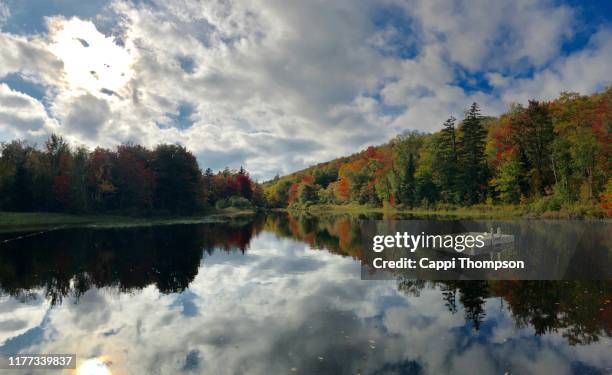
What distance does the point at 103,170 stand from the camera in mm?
71750

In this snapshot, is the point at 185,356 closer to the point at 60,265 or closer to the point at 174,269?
the point at 174,269

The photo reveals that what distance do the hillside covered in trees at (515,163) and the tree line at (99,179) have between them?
166 feet

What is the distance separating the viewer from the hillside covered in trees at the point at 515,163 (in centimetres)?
4916

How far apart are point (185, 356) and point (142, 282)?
9760 mm

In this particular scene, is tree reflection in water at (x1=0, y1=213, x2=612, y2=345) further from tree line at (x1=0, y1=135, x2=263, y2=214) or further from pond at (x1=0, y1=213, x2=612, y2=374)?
tree line at (x1=0, y1=135, x2=263, y2=214)

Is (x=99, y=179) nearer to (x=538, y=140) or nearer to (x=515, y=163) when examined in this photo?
(x=515, y=163)

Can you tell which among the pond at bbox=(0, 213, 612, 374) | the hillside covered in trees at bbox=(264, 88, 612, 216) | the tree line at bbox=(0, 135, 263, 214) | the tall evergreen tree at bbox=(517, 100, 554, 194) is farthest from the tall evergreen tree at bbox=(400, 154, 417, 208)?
the pond at bbox=(0, 213, 612, 374)

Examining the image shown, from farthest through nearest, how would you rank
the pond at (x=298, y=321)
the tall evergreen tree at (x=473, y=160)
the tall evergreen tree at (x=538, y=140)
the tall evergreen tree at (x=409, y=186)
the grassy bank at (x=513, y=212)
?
1. the tall evergreen tree at (x=409, y=186)
2. the tall evergreen tree at (x=473, y=160)
3. the tall evergreen tree at (x=538, y=140)
4. the grassy bank at (x=513, y=212)
5. the pond at (x=298, y=321)

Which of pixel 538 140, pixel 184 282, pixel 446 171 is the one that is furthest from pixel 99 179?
pixel 538 140

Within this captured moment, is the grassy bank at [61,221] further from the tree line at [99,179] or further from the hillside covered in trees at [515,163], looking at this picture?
the hillside covered in trees at [515,163]

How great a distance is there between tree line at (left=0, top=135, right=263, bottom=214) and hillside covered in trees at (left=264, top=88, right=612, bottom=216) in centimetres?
5068

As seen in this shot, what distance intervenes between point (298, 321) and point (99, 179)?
231ft

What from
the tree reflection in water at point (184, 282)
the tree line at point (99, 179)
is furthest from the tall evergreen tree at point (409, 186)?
the tree reflection in water at point (184, 282)

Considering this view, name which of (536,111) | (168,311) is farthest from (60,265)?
(536,111)
